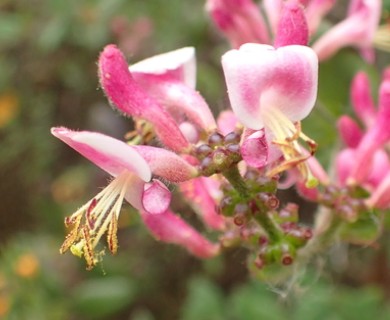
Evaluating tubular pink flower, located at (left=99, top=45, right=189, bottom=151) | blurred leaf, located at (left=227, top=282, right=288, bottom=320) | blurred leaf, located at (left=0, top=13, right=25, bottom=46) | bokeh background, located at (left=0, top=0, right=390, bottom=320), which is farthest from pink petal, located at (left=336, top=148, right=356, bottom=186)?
blurred leaf, located at (left=0, top=13, right=25, bottom=46)

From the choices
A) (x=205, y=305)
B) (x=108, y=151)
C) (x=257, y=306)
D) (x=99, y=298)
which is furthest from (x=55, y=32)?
(x=108, y=151)

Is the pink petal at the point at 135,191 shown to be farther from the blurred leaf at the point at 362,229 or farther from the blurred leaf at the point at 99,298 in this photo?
the blurred leaf at the point at 99,298

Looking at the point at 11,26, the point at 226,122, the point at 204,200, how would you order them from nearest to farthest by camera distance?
the point at 226,122, the point at 204,200, the point at 11,26

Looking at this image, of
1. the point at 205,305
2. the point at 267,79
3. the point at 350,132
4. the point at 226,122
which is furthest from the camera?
the point at 205,305

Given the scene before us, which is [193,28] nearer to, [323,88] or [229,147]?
[323,88]

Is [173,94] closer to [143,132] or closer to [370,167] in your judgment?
[143,132]

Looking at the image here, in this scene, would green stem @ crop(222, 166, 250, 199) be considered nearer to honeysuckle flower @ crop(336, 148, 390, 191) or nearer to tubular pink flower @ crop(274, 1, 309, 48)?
tubular pink flower @ crop(274, 1, 309, 48)

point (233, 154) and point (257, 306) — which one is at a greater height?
point (233, 154)

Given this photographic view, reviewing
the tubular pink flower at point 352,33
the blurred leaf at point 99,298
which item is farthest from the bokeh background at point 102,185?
the tubular pink flower at point 352,33
